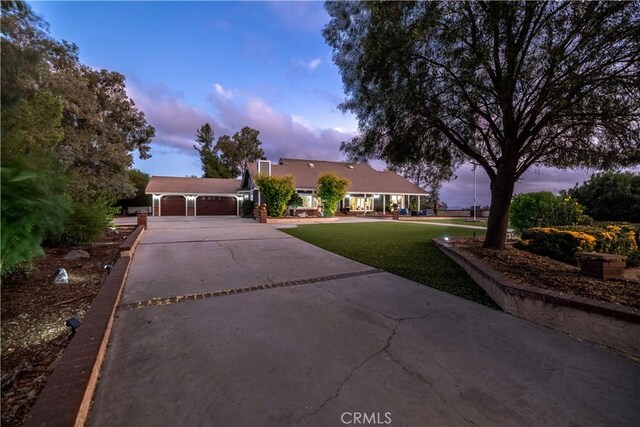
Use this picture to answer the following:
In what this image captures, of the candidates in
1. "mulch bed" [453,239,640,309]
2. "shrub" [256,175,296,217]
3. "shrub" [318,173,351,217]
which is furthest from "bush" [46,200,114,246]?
"shrub" [318,173,351,217]

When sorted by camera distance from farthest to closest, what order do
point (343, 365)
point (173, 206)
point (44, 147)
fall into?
1. point (173, 206)
2. point (44, 147)
3. point (343, 365)

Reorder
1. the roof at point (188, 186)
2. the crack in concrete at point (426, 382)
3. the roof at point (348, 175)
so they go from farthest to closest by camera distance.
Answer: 1. the roof at point (188, 186)
2. the roof at point (348, 175)
3. the crack in concrete at point (426, 382)

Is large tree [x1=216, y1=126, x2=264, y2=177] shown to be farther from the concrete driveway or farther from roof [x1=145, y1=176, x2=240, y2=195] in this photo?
the concrete driveway

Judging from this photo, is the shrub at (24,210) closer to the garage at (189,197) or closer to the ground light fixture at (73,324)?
the ground light fixture at (73,324)

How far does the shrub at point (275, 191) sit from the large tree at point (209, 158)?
1202 inches

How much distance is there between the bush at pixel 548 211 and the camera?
9945mm

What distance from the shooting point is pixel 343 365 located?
2.72 meters

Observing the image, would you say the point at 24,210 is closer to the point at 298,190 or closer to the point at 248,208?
the point at 248,208

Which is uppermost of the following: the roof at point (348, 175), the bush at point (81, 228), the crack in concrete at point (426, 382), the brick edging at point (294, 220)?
the roof at point (348, 175)

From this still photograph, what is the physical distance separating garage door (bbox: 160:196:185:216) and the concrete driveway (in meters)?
27.7

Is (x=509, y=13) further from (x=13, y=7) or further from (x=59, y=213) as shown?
(x=13, y=7)

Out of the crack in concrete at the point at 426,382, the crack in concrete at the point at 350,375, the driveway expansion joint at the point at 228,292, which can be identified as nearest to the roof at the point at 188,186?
the driveway expansion joint at the point at 228,292

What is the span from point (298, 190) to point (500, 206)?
2094cm

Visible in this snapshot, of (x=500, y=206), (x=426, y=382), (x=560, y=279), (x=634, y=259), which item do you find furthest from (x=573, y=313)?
(x=634, y=259)
